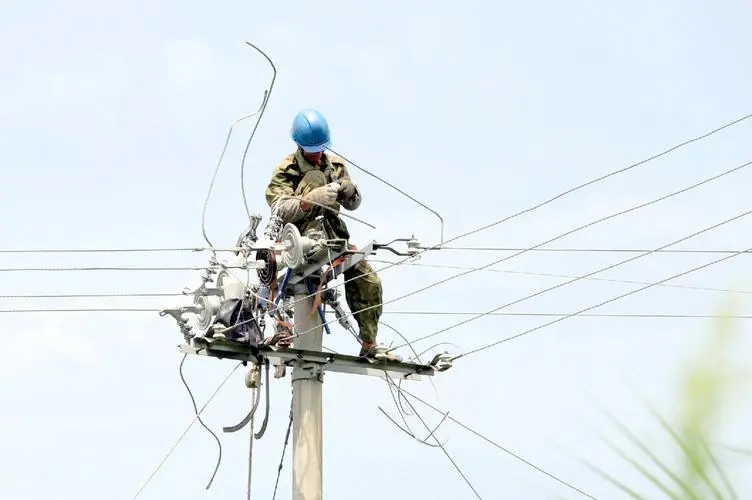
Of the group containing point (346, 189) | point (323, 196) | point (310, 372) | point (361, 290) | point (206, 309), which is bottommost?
point (310, 372)

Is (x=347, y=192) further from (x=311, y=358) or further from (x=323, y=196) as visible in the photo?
(x=311, y=358)

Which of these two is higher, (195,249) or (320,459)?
(195,249)

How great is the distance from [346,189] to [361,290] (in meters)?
0.93

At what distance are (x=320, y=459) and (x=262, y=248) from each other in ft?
6.34

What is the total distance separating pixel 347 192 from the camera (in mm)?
11227

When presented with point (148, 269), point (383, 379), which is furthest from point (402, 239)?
point (148, 269)

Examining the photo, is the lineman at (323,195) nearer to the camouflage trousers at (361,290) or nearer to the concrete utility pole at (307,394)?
the camouflage trousers at (361,290)

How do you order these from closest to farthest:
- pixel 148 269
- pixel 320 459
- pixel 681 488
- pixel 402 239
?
pixel 681 488 → pixel 402 239 → pixel 320 459 → pixel 148 269

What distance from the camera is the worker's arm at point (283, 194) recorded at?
11.1 meters

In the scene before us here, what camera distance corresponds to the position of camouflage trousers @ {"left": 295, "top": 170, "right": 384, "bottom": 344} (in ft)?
37.1

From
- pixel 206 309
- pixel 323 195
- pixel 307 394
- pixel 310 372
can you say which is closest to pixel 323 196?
pixel 323 195

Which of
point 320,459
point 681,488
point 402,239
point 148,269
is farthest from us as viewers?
point 148,269

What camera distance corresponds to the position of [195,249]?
1149cm

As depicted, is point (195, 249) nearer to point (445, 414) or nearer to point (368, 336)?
point (368, 336)
